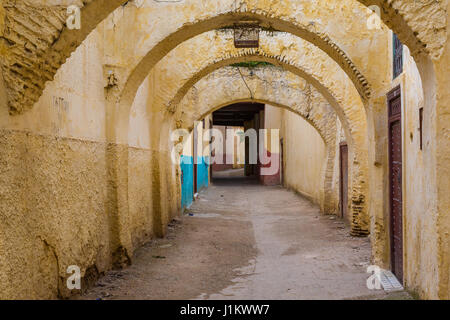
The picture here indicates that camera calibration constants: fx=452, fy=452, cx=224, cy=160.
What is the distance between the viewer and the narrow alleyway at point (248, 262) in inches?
188

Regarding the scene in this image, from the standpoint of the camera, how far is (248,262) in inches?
248

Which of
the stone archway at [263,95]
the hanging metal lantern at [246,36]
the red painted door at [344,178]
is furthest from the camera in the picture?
the stone archway at [263,95]

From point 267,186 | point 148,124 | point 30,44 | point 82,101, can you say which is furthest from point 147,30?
point 267,186

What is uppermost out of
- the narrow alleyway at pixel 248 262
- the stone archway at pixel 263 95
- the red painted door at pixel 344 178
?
the stone archway at pixel 263 95

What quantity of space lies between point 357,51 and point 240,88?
222 inches

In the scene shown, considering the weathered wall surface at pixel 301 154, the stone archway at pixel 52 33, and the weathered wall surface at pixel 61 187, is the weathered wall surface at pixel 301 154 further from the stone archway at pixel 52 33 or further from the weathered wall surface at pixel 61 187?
the stone archway at pixel 52 33

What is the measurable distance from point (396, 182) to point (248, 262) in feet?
7.61

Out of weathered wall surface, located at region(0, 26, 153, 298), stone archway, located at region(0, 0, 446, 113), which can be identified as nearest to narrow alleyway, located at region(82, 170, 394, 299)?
weathered wall surface, located at region(0, 26, 153, 298)

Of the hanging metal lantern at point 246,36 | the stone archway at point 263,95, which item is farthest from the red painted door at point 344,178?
the hanging metal lantern at point 246,36

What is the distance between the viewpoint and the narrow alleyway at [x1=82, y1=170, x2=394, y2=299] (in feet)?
15.7

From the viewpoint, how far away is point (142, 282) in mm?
5188

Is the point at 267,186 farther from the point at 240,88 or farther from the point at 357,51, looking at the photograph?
the point at 357,51

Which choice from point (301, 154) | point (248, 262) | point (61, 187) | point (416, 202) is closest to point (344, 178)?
point (248, 262)

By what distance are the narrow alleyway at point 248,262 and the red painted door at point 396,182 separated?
1.52 ft
